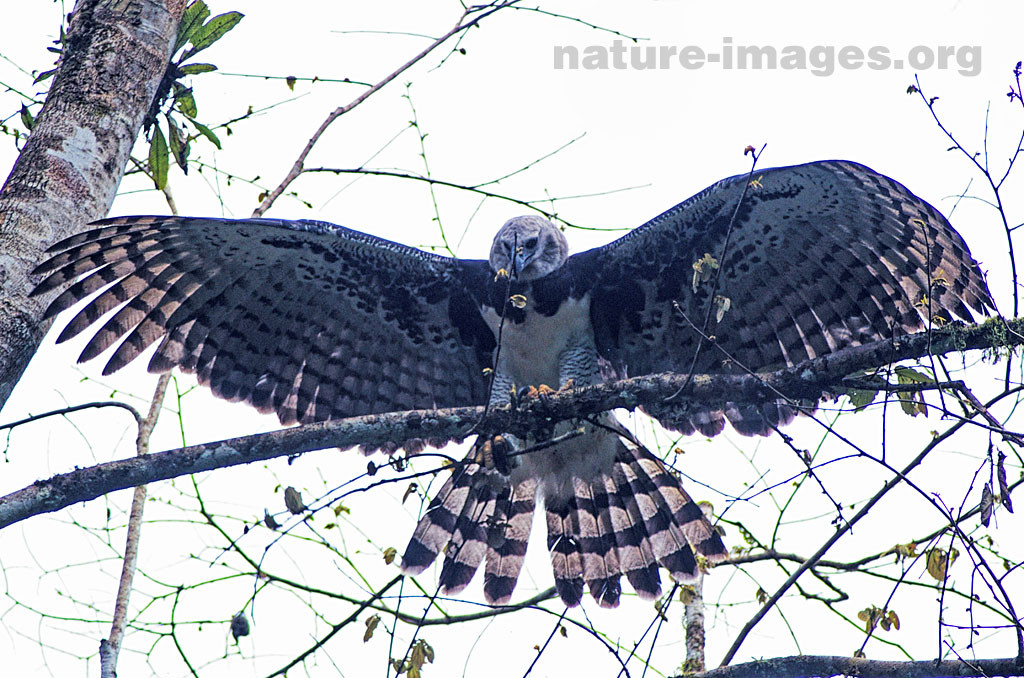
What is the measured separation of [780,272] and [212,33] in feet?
10.4

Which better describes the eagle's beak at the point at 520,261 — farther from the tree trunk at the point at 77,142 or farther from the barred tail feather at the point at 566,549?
the tree trunk at the point at 77,142

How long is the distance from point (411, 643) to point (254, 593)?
60 cm

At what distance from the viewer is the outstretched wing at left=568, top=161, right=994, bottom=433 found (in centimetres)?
514

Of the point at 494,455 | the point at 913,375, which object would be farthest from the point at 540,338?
the point at 913,375

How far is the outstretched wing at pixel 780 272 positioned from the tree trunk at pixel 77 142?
2.60 meters

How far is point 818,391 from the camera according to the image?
12.9 feet

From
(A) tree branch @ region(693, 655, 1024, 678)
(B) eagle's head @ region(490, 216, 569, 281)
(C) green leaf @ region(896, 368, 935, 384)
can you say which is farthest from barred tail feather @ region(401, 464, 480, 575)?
(C) green leaf @ region(896, 368, 935, 384)

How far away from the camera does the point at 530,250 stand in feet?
19.1

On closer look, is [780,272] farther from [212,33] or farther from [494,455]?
[212,33]

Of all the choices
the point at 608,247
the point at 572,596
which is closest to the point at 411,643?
the point at 572,596

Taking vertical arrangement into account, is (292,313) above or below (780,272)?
below

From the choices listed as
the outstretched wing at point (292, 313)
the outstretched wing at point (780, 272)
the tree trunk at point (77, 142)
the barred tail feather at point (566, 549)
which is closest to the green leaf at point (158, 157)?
the outstretched wing at point (292, 313)

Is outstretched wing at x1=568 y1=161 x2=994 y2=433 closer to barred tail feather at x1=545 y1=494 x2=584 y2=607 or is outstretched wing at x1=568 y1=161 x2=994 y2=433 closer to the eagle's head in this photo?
the eagle's head

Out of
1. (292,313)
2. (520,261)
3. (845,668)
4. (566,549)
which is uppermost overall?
(520,261)
